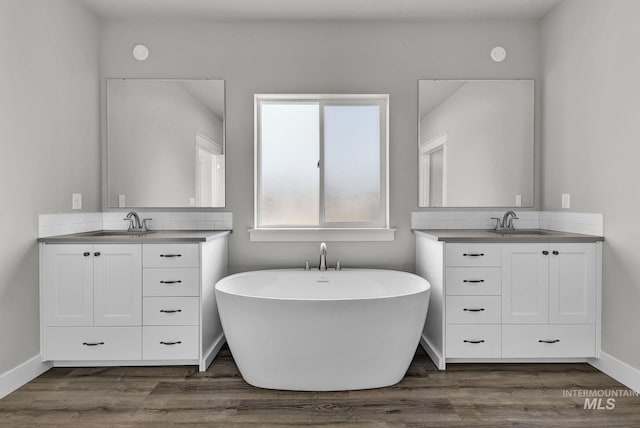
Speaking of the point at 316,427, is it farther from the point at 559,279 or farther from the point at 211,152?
the point at 211,152

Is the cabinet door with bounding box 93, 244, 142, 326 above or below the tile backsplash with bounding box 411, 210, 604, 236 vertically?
below

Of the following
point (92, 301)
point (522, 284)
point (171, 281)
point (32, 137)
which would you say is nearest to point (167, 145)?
point (32, 137)

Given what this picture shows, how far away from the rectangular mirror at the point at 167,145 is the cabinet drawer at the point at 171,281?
76 centimetres

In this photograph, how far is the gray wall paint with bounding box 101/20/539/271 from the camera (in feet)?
10.7

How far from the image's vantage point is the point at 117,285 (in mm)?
2627

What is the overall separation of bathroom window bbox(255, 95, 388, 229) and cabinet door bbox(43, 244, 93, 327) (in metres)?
1.25

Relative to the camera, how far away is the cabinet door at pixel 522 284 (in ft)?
8.67

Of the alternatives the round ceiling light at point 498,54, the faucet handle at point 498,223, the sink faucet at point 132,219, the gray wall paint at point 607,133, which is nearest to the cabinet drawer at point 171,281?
the sink faucet at point 132,219

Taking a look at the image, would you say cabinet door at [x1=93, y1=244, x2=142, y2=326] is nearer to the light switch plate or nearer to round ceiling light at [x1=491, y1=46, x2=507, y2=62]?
the light switch plate

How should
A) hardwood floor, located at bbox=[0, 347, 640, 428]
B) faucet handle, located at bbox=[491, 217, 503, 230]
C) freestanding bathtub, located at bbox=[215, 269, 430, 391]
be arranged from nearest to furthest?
hardwood floor, located at bbox=[0, 347, 640, 428] < freestanding bathtub, located at bbox=[215, 269, 430, 391] < faucet handle, located at bbox=[491, 217, 503, 230]

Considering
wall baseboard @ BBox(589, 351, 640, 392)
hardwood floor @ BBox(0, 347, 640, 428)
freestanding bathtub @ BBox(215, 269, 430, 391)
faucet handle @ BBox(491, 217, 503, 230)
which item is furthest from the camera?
faucet handle @ BBox(491, 217, 503, 230)

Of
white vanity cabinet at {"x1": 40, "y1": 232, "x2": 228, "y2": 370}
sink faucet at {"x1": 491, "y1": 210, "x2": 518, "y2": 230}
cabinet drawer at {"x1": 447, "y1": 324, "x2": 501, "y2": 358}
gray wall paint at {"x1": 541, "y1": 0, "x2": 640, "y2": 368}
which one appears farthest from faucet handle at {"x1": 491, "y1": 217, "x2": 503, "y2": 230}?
white vanity cabinet at {"x1": 40, "y1": 232, "x2": 228, "y2": 370}

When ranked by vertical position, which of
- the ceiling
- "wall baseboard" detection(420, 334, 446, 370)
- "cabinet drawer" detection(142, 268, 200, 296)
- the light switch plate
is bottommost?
"wall baseboard" detection(420, 334, 446, 370)

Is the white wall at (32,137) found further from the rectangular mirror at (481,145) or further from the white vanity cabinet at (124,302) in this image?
the rectangular mirror at (481,145)
